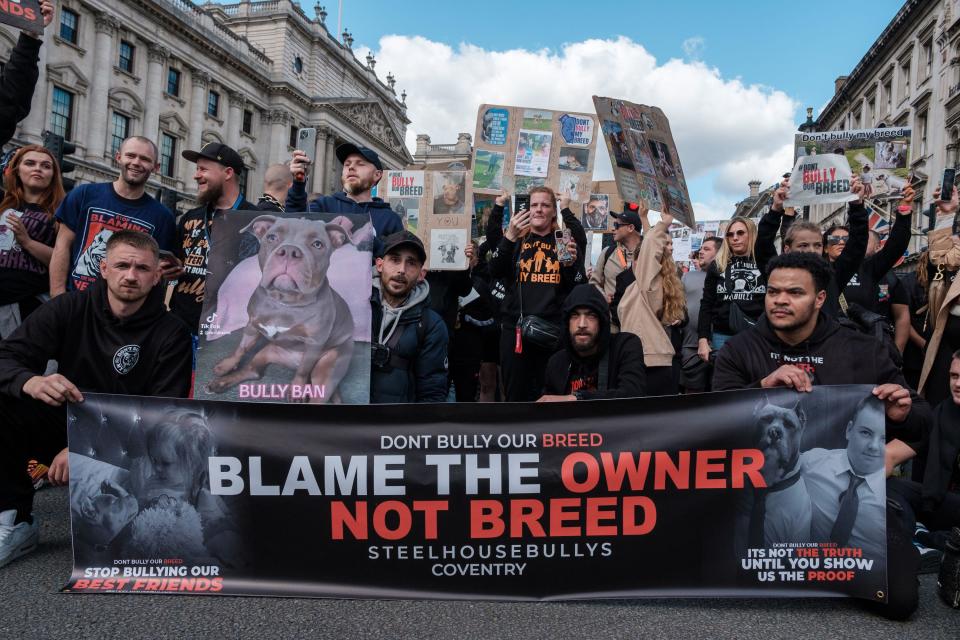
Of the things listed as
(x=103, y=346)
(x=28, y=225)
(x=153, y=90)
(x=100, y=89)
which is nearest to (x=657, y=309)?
(x=103, y=346)

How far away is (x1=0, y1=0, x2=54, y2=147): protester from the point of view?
4.32 m

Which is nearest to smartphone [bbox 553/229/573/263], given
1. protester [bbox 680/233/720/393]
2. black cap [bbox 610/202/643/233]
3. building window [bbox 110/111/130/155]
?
black cap [bbox 610/202/643/233]

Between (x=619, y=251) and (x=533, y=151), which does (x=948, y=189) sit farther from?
(x=533, y=151)

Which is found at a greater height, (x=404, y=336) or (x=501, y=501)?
(x=404, y=336)

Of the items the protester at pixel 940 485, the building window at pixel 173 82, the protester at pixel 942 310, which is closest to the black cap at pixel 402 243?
A: the protester at pixel 940 485

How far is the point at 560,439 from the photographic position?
302 centimetres

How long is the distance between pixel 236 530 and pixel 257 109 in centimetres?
4745

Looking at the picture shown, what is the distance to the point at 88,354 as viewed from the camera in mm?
3436

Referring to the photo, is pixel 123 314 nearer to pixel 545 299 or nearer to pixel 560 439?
pixel 560 439

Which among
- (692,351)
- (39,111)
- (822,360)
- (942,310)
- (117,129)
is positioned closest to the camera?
(822,360)

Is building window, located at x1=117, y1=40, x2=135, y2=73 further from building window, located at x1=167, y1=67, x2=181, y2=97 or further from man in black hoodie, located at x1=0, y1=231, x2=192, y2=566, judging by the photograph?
man in black hoodie, located at x1=0, y1=231, x2=192, y2=566

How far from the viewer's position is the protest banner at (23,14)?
422 centimetres

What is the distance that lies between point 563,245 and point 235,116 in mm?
43041

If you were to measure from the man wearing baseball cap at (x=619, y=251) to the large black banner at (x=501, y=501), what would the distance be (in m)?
2.89
